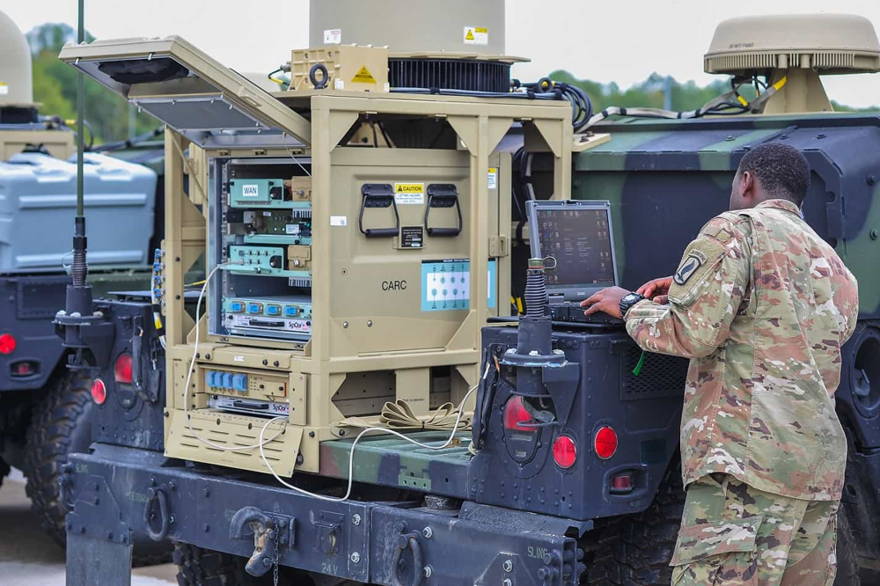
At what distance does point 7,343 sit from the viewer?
867 centimetres

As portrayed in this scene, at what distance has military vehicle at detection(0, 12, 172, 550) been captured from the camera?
28.6ft

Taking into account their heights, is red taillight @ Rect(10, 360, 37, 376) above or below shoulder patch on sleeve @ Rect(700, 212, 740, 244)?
below

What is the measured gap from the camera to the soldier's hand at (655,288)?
549 centimetres

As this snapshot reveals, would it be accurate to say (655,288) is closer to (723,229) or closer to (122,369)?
(723,229)

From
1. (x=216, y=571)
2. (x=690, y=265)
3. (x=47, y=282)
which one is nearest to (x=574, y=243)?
(x=690, y=265)

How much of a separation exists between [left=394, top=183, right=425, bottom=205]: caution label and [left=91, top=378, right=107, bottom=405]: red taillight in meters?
1.75

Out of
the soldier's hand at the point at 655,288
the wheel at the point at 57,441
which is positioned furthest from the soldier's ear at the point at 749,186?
the wheel at the point at 57,441

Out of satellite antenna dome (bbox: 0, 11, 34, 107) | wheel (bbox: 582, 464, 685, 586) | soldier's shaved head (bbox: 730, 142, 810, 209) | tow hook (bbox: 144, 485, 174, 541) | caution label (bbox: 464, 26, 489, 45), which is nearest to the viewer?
soldier's shaved head (bbox: 730, 142, 810, 209)

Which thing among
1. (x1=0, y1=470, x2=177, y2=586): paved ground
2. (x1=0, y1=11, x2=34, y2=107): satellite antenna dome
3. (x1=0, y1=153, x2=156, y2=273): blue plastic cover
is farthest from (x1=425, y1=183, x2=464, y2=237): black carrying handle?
(x1=0, y1=11, x2=34, y2=107): satellite antenna dome

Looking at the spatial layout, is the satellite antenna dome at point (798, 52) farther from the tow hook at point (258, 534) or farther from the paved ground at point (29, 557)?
the paved ground at point (29, 557)

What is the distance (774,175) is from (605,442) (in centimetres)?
103

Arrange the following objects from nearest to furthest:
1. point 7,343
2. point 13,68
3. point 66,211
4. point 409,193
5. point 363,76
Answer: point 363,76 → point 409,193 → point 7,343 → point 66,211 → point 13,68

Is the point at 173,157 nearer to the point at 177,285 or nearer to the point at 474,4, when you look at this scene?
the point at 177,285

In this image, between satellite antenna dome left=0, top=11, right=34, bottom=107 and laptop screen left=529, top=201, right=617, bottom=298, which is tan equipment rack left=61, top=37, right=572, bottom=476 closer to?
laptop screen left=529, top=201, right=617, bottom=298
